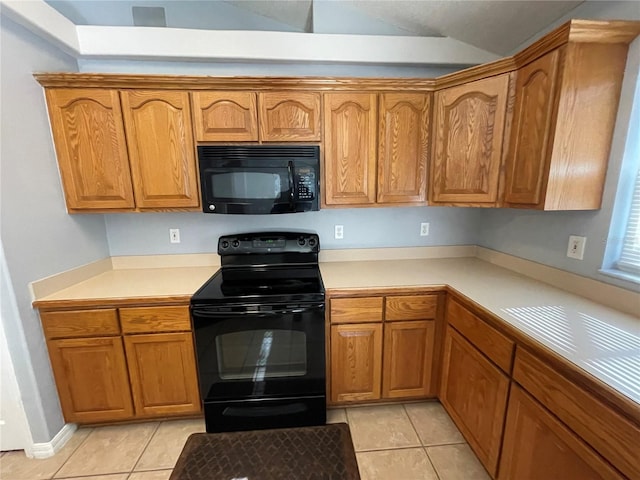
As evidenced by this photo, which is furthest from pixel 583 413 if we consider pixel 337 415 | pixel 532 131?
pixel 337 415

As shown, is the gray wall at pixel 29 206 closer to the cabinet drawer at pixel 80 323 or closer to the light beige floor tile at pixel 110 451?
the cabinet drawer at pixel 80 323

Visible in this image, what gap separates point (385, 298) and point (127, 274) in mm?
1839

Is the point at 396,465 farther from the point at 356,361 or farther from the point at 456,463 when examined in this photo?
the point at 356,361

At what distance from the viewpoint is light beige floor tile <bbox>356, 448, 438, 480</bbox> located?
5.04 ft

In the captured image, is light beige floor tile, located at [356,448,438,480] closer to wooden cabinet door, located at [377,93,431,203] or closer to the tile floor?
the tile floor

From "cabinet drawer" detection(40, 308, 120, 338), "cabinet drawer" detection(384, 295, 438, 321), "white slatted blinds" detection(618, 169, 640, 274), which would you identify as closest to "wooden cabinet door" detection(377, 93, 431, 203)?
"cabinet drawer" detection(384, 295, 438, 321)

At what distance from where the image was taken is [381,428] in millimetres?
1838

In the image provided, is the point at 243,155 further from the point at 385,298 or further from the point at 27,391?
the point at 27,391

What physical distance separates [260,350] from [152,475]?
2.74 ft

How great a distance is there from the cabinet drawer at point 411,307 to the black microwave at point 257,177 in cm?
85

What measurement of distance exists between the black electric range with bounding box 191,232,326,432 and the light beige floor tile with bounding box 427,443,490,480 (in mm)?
692

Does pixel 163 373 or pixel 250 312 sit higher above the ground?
pixel 250 312

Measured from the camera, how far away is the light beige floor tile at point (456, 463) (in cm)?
154

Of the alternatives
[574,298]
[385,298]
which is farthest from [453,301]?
[574,298]
